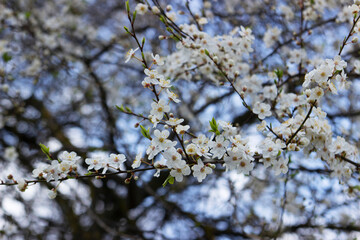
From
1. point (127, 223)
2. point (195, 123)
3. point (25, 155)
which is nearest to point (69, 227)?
point (127, 223)

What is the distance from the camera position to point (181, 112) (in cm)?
482

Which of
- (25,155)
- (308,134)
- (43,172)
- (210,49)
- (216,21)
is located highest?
(216,21)

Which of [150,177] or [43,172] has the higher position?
[150,177]

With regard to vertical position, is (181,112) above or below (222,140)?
above

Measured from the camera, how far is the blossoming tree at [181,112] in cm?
206

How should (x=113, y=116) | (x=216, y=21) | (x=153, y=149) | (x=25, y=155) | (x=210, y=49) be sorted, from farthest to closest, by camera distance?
(x=25, y=155) < (x=113, y=116) < (x=216, y=21) < (x=210, y=49) < (x=153, y=149)

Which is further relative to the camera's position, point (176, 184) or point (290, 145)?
point (176, 184)

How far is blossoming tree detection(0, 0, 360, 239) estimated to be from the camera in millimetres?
2062

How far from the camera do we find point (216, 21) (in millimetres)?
4184

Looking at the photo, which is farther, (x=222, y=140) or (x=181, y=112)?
(x=181, y=112)

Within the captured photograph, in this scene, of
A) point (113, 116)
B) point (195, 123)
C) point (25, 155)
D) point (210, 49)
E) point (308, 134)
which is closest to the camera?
point (308, 134)

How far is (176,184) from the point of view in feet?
17.1

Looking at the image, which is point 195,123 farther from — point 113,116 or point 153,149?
point 153,149

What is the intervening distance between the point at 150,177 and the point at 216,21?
8.38 ft
